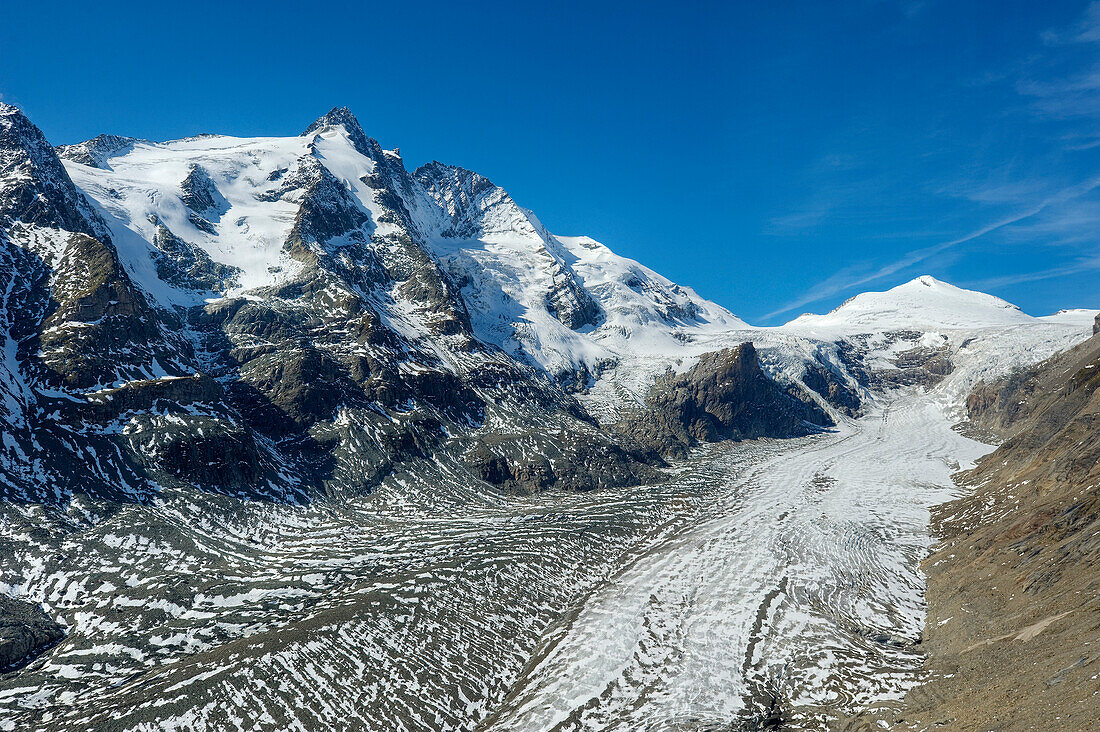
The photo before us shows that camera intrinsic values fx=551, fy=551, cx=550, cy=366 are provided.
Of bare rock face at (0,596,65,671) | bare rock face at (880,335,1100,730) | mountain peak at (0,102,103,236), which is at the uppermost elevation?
mountain peak at (0,102,103,236)

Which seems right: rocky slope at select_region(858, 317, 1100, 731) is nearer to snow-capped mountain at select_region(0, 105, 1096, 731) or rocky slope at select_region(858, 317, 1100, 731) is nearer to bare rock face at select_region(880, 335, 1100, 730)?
bare rock face at select_region(880, 335, 1100, 730)

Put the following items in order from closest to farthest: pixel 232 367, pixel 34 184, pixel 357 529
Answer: pixel 357 529 < pixel 34 184 < pixel 232 367

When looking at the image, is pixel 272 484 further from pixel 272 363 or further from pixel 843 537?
pixel 843 537

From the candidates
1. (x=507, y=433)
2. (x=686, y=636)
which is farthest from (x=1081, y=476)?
(x=507, y=433)

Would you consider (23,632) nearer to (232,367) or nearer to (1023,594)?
(232,367)

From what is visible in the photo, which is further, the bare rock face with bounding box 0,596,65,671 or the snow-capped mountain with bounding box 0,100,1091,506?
the snow-capped mountain with bounding box 0,100,1091,506

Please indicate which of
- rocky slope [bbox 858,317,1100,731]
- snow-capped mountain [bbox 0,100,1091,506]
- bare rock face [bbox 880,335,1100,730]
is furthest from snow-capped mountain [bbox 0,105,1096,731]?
rocky slope [bbox 858,317,1100,731]

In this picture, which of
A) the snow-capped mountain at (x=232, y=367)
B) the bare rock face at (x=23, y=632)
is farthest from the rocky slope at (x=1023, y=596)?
the bare rock face at (x=23, y=632)

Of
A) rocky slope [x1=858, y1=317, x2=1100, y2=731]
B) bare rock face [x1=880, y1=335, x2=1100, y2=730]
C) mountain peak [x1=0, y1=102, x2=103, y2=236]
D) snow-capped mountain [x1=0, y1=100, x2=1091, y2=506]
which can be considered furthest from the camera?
mountain peak [x1=0, y1=102, x2=103, y2=236]

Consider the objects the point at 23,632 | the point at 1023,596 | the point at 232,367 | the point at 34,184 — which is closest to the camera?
the point at 1023,596

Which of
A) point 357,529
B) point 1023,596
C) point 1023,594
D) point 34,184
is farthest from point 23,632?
point 34,184

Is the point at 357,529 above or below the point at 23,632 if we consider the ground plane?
above
